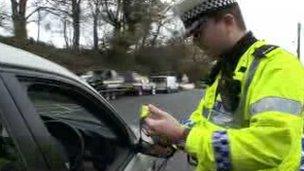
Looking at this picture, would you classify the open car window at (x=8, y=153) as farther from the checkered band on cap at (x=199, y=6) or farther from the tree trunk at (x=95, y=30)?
the tree trunk at (x=95, y=30)

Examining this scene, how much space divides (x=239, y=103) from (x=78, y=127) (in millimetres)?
1237

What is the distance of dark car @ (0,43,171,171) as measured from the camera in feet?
9.31

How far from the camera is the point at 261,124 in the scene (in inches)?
109

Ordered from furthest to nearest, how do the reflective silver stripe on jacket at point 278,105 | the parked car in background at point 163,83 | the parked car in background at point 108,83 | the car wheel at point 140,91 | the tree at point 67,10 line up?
the parked car in background at point 163,83 → the car wheel at point 140,91 → the tree at point 67,10 → the parked car in background at point 108,83 → the reflective silver stripe on jacket at point 278,105

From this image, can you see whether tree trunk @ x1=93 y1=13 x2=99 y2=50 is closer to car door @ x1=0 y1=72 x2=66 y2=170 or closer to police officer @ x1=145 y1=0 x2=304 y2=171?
police officer @ x1=145 y1=0 x2=304 y2=171

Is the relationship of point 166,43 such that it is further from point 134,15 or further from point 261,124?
point 261,124

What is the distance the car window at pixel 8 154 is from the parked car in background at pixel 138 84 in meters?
51.6

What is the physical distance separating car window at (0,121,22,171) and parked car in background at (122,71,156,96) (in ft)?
169

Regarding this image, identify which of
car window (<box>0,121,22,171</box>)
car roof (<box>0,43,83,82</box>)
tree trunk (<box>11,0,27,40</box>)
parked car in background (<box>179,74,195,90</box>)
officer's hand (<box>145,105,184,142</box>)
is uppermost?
tree trunk (<box>11,0,27,40</box>)

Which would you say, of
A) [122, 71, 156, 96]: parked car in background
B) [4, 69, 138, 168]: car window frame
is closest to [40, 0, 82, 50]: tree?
[122, 71, 156, 96]: parked car in background

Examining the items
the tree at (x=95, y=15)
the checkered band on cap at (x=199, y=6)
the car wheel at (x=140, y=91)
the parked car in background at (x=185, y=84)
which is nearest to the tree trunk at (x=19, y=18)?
the car wheel at (x=140, y=91)

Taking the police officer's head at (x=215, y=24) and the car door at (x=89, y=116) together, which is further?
the car door at (x=89, y=116)

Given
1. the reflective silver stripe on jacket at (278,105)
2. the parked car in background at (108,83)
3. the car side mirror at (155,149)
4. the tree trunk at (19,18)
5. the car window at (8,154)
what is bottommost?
the parked car in background at (108,83)

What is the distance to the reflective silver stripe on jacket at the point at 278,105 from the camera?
2.76 metres
